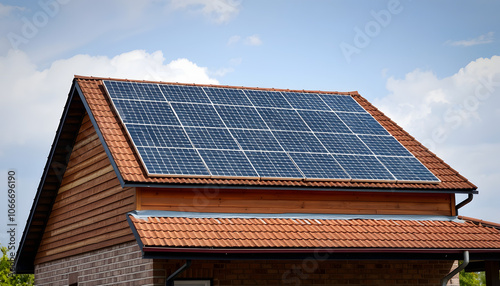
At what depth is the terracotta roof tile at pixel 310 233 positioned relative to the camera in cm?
1481

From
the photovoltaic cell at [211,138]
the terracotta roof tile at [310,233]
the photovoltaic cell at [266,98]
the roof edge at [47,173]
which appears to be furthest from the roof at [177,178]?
the photovoltaic cell at [266,98]

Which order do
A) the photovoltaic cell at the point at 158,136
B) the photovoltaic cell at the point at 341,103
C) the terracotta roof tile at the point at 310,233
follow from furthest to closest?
1. the photovoltaic cell at the point at 341,103
2. the photovoltaic cell at the point at 158,136
3. the terracotta roof tile at the point at 310,233

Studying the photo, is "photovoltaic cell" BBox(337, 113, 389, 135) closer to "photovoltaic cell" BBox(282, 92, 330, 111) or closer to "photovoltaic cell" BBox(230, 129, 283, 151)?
"photovoltaic cell" BBox(282, 92, 330, 111)

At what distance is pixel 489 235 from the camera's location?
17.9 m

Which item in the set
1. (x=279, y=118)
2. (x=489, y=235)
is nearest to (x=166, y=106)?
(x=279, y=118)

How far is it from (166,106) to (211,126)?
149cm

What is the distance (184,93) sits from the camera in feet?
67.6

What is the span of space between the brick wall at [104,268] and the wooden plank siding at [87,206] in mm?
209

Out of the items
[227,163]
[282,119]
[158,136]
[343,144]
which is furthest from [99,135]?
[343,144]

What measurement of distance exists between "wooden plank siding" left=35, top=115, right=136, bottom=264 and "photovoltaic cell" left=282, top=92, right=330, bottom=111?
615 centimetres

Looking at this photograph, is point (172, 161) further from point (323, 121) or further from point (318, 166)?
point (323, 121)

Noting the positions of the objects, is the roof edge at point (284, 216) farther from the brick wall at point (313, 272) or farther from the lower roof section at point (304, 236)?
the brick wall at point (313, 272)

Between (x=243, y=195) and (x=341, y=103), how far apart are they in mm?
6777

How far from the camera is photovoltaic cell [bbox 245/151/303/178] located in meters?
17.2
